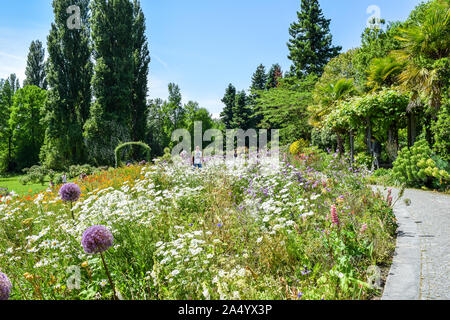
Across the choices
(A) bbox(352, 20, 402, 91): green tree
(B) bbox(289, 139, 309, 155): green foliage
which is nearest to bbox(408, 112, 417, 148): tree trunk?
(A) bbox(352, 20, 402, 91): green tree

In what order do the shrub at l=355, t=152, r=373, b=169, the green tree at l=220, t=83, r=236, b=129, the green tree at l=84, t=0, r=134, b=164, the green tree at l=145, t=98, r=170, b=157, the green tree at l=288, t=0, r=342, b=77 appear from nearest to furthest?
the shrub at l=355, t=152, r=373, b=169, the green tree at l=84, t=0, r=134, b=164, the green tree at l=288, t=0, r=342, b=77, the green tree at l=145, t=98, r=170, b=157, the green tree at l=220, t=83, r=236, b=129

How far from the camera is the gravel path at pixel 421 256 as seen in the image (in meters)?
2.30

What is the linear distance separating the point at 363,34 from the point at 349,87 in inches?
187

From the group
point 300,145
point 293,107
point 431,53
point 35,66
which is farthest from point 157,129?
point 431,53

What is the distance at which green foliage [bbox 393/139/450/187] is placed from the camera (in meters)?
6.44

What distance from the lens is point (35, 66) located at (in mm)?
32031

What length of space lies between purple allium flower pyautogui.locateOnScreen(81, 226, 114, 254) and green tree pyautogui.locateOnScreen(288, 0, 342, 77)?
27.5m

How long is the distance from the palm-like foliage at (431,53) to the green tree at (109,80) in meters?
19.3

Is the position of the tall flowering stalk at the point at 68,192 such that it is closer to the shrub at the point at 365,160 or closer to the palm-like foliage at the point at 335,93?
the shrub at the point at 365,160

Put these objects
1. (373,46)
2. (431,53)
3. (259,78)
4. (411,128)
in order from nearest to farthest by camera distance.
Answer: (431,53) < (411,128) < (373,46) < (259,78)

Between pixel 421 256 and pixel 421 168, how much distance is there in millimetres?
4860

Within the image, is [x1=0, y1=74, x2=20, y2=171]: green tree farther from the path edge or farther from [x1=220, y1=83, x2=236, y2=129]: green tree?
the path edge

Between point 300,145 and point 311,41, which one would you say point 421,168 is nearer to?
point 300,145
